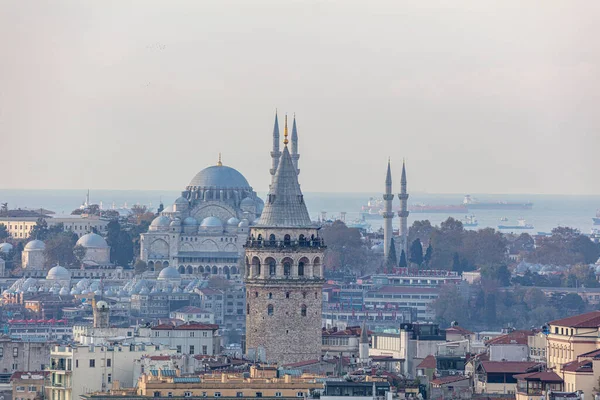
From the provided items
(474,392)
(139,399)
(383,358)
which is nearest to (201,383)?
(139,399)

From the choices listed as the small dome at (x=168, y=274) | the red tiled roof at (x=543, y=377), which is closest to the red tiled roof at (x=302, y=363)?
the red tiled roof at (x=543, y=377)

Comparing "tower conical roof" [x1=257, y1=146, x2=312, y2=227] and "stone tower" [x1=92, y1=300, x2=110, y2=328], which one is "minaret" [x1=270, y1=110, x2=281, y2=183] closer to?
"stone tower" [x1=92, y1=300, x2=110, y2=328]

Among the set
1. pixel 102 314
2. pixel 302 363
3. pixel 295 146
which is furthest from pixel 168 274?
pixel 302 363

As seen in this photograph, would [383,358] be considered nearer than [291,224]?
No

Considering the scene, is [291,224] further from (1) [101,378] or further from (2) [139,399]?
(2) [139,399]

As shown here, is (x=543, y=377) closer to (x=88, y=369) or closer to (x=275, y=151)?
(x=88, y=369)

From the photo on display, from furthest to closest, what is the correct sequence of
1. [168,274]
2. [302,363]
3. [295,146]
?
[168,274] < [295,146] < [302,363]

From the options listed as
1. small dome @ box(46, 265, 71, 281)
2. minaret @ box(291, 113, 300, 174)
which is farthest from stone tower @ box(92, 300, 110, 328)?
small dome @ box(46, 265, 71, 281)
